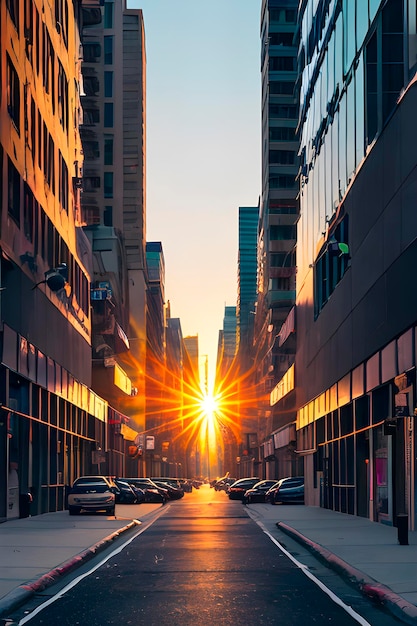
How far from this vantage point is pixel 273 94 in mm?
117812

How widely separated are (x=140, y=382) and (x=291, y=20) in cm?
5145

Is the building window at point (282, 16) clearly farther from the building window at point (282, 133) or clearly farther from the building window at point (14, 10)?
the building window at point (14, 10)

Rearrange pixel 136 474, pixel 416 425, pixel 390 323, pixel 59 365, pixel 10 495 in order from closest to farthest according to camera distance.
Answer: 1. pixel 416 425
2. pixel 390 323
3. pixel 10 495
4. pixel 59 365
5. pixel 136 474

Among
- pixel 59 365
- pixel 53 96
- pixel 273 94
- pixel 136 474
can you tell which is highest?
pixel 273 94

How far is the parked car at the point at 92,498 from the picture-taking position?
144 ft

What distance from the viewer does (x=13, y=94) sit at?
37938mm

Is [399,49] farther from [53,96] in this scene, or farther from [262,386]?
[262,386]

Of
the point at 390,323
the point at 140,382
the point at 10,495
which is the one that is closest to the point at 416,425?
the point at 390,323

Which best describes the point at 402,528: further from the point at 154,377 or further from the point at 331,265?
the point at 154,377

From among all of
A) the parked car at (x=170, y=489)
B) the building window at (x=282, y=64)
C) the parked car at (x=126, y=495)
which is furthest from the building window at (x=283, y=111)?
the parked car at (x=126, y=495)

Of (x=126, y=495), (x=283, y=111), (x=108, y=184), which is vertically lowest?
(x=126, y=495)

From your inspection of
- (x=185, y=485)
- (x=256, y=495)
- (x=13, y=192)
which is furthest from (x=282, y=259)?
(x=13, y=192)

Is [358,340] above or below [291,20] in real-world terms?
below

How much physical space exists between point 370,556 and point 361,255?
1886cm
